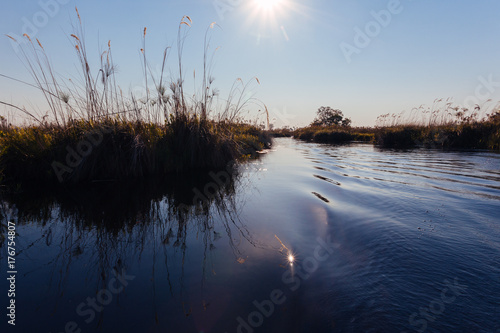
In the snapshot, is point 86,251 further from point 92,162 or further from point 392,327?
point 92,162

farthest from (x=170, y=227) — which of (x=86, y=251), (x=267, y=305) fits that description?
(x=267, y=305)

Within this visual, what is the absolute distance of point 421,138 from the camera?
46.4 ft

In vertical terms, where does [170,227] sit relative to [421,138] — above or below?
below

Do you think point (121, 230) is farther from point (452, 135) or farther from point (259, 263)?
point (452, 135)

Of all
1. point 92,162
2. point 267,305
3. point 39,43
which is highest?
point 39,43

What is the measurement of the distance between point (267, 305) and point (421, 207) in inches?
106
